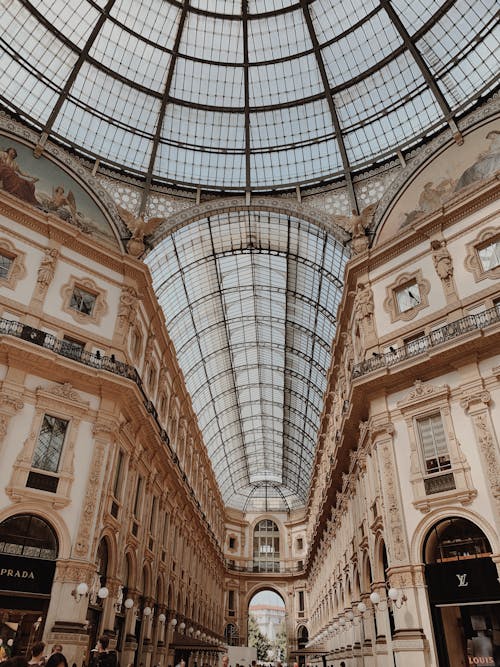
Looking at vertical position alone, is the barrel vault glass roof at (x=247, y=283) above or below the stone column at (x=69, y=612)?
above

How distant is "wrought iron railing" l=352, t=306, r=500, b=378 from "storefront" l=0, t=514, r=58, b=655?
14.4 m

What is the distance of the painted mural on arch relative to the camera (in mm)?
24094

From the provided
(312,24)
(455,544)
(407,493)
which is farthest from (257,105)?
(455,544)

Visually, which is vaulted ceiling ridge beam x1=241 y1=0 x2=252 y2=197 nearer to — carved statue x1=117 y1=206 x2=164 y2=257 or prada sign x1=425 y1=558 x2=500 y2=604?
carved statue x1=117 y1=206 x2=164 y2=257

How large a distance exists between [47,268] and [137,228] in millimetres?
6339

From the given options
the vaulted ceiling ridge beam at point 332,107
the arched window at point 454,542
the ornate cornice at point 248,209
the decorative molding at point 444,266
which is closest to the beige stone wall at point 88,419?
the ornate cornice at point 248,209

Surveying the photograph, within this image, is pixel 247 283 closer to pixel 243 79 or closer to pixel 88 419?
pixel 243 79

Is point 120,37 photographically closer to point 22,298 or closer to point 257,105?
point 257,105

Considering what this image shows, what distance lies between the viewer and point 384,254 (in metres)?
25.0

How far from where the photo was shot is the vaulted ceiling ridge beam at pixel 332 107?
28.7 m

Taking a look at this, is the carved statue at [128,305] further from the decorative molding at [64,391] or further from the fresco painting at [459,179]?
the fresco painting at [459,179]

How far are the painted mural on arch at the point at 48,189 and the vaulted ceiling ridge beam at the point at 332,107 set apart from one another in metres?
13.6

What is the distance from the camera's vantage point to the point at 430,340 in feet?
67.2

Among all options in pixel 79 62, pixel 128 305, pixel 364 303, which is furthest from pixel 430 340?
pixel 79 62
